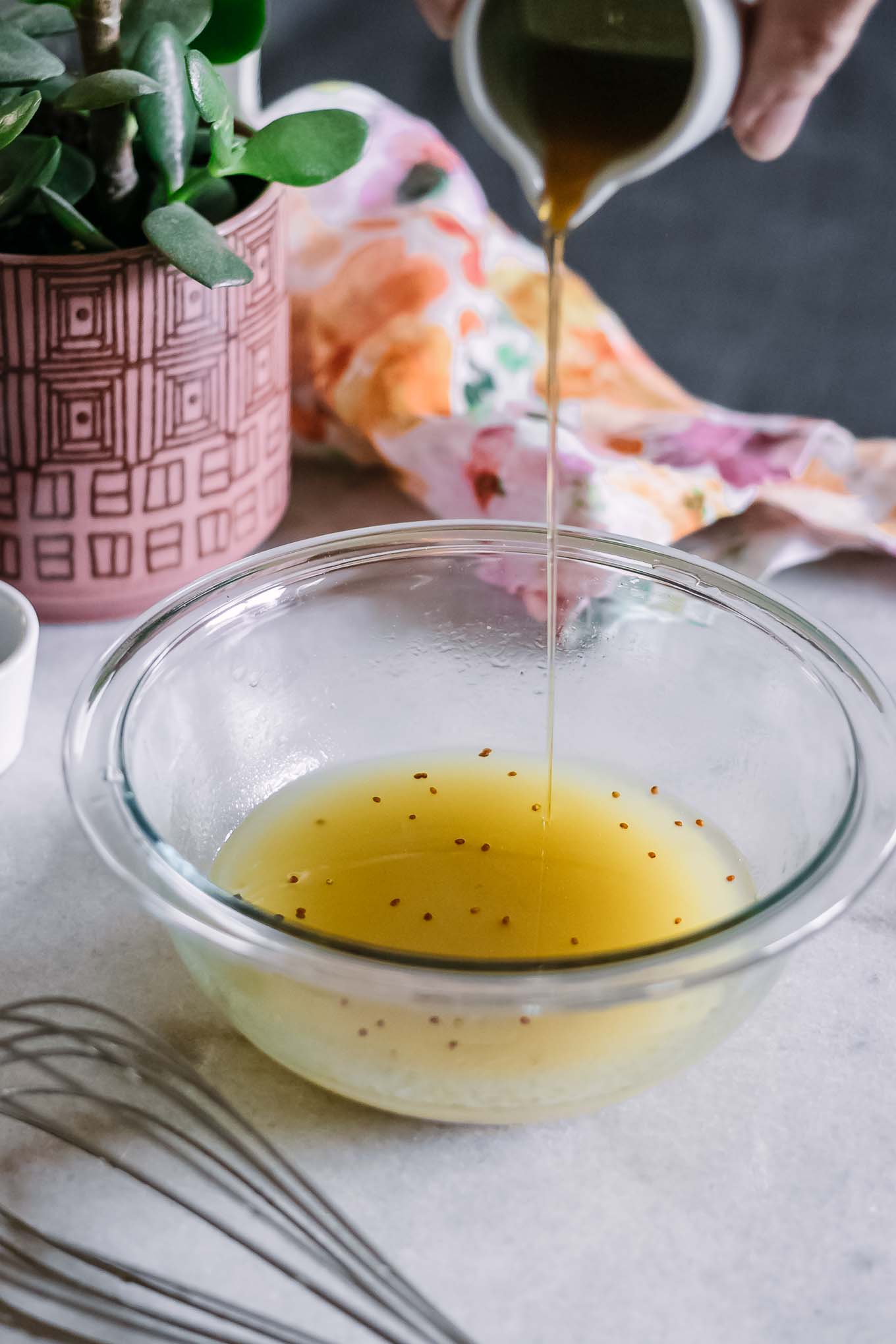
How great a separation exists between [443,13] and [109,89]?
281 millimetres

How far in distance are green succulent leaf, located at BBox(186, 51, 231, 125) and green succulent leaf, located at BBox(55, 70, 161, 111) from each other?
0.09 feet

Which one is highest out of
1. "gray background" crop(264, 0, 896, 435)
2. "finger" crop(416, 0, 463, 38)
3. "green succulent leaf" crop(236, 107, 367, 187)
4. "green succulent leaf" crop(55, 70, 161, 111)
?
"finger" crop(416, 0, 463, 38)

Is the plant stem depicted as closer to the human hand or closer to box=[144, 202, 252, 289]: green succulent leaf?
box=[144, 202, 252, 289]: green succulent leaf

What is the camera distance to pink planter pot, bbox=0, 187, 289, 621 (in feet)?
2.88

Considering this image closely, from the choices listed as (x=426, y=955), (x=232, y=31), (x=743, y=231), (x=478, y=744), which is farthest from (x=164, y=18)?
(x=743, y=231)

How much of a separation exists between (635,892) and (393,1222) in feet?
0.71

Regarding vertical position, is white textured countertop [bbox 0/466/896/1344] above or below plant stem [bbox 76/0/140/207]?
below

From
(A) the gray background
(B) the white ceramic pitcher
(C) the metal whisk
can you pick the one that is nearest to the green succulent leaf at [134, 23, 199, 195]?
(B) the white ceramic pitcher

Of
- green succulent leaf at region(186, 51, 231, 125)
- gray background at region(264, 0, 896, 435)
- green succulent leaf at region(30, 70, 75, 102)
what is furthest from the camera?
gray background at region(264, 0, 896, 435)

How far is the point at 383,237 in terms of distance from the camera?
1149mm

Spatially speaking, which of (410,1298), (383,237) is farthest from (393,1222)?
(383,237)

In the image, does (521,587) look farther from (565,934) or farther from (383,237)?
(383,237)

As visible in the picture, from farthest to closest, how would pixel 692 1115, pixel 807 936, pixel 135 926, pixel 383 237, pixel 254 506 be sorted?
pixel 383 237
pixel 254 506
pixel 135 926
pixel 692 1115
pixel 807 936

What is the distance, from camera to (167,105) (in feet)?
2.76
